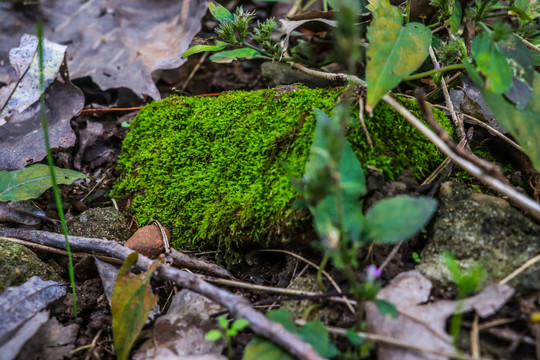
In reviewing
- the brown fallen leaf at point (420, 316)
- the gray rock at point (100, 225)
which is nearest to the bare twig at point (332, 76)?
the brown fallen leaf at point (420, 316)

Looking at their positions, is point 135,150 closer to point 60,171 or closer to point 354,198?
Answer: point 60,171

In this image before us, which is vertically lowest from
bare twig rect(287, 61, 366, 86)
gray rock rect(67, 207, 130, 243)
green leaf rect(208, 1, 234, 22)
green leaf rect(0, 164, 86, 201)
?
gray rock rect(67, 207, 130, 243)

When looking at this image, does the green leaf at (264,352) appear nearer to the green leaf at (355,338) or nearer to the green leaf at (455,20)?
the green leaf at (355,338)

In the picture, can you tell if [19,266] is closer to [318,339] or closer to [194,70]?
[318,339]

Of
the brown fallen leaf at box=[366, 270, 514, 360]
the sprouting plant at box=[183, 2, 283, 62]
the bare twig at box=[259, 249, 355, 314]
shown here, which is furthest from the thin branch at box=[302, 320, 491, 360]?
the sprouting plant at box=[183, 2, 283, 62]

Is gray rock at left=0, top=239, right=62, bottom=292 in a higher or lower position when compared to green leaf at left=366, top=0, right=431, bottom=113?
lower

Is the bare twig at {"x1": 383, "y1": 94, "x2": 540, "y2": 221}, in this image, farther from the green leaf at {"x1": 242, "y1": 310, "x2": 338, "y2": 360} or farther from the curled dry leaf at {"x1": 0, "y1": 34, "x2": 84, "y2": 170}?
the curled dry leaf at {"x1": 0, "y1": 34, "x2": 84, "y2": 170}

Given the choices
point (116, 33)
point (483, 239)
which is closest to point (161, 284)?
point (483, 239)
